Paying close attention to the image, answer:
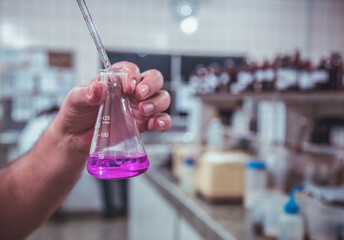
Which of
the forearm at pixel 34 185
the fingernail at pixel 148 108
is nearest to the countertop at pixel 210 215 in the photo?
the forearm at pixel 34 185

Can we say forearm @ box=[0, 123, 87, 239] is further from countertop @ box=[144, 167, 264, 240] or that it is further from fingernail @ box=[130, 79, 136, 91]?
countertop @ box=[144, 167, 264, 240]

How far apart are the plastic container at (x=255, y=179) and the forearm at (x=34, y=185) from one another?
3.01ft

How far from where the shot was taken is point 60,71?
5.53 meters

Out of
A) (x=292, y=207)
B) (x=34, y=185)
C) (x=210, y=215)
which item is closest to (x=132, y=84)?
(x=34, y=185)

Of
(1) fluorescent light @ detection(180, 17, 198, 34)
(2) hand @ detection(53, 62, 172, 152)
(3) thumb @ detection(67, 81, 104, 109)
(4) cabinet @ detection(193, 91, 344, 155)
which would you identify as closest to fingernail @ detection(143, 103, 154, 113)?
(2) hand @ detection(53, 62, 172, 152)

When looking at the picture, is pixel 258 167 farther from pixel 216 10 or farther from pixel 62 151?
pixel 216 10

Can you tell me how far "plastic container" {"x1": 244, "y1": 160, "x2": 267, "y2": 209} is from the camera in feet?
5.81

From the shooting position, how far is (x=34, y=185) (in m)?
1.17

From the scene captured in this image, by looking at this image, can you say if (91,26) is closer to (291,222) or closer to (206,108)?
(291,222)

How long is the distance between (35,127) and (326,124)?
304 centimetres

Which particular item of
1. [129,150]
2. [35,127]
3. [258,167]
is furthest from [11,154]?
[129,150]

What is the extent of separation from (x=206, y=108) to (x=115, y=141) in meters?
2.52

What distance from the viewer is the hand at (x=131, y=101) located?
0.79m

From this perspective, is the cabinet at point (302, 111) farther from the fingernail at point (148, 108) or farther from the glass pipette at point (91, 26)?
the glass pipette at point (91, 26)
